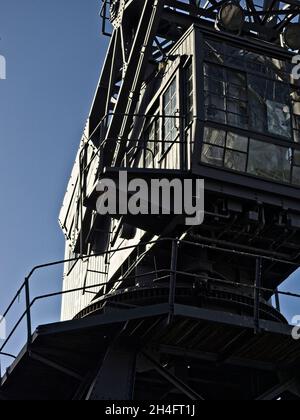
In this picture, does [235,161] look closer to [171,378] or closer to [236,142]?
[236,142]

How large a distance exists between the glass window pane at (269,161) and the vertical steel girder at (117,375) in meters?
4.40

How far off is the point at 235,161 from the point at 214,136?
664mm

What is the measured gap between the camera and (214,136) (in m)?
19.8

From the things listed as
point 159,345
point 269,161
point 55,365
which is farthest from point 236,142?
point 55,365

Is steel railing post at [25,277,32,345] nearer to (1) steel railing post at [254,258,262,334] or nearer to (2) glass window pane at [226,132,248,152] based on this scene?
(1) steel railing post at [254,258,262,334]

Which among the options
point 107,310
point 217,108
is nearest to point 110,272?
point 107,310

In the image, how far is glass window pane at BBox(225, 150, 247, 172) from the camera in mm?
19781

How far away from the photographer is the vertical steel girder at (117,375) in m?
18.5

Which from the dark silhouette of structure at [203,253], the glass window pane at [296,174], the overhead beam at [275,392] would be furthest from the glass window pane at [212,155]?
the overhead beam at [275,392]

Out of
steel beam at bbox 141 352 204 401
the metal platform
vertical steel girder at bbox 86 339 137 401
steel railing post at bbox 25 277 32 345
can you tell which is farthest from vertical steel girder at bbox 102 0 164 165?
steel beam at bbox 141 352 204 401

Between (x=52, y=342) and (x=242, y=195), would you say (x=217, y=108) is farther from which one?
(x=52, y=342)

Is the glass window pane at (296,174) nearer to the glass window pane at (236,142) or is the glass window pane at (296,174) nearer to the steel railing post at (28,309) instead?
the glass window pane at (236,142)

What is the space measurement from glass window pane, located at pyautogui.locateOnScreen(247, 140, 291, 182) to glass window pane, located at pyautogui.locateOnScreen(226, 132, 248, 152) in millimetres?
146

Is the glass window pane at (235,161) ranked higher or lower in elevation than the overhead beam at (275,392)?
higher
